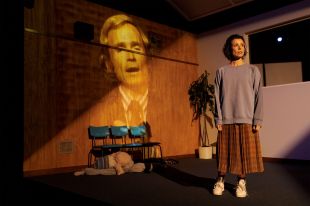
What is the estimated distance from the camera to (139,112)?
6.41m

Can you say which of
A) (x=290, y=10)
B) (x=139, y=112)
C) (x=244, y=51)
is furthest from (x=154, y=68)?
(x=244, y=51)

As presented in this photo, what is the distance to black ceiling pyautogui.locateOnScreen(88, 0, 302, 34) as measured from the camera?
6312 mm

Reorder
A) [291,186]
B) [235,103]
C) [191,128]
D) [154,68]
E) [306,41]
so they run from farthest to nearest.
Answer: [191,128]
[154,68]
[306,41]
[291,186]
[235,103]

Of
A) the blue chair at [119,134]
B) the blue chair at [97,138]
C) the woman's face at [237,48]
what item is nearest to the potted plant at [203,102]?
the blue chair at [119,134]

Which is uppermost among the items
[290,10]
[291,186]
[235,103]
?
[290,10]

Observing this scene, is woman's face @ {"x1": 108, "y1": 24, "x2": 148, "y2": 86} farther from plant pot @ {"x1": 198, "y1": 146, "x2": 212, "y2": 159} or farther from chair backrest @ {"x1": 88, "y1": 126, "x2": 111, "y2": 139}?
plant pot @ {"x1": 198, "y1": 146, "x2": 212, "y2": 159}

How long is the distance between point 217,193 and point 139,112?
356 centimetres

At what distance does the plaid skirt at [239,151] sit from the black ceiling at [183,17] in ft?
13.3

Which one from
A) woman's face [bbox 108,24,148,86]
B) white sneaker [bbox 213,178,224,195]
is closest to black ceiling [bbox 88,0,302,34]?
woman's face [bbox 108,24,148,86]

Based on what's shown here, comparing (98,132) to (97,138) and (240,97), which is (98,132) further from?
(240,97)

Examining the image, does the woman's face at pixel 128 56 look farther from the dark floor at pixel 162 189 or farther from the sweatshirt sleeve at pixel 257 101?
the sweatshirt sleeve at pixel 257 101

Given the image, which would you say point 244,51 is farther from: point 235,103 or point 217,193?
point 217,193

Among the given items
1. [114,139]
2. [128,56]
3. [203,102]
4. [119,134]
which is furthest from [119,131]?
[203,102]

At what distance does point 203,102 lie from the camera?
709cm
